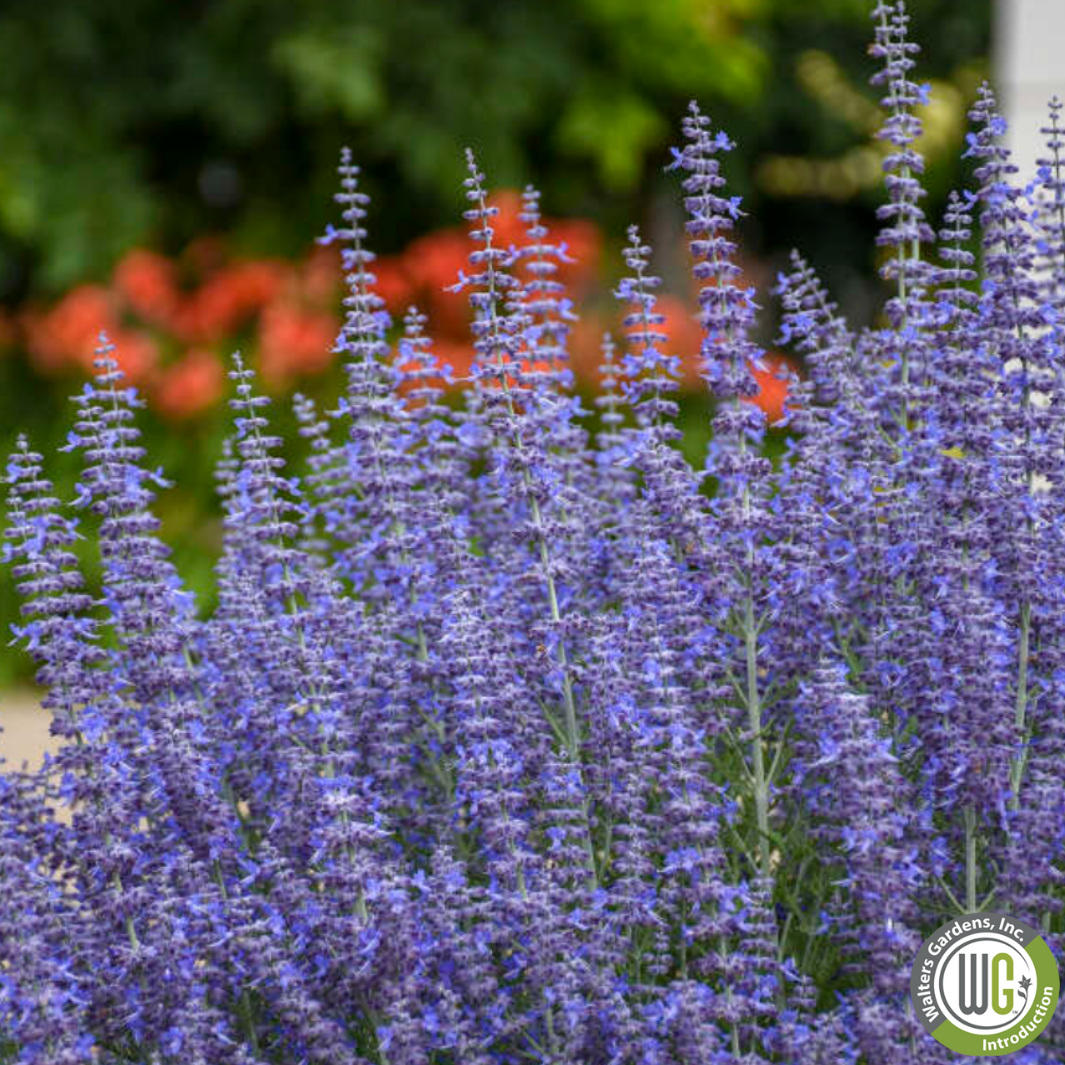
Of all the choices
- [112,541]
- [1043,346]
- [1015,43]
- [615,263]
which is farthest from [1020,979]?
[615,263]

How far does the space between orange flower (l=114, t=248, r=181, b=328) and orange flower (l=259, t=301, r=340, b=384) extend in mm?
578

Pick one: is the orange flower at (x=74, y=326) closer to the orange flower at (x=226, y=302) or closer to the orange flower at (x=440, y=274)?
the orange flower at (x=226, y=302)

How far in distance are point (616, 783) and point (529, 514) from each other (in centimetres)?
72

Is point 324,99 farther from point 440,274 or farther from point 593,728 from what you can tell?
point 593,728

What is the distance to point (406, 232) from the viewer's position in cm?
1137

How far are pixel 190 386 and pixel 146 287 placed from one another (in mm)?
702

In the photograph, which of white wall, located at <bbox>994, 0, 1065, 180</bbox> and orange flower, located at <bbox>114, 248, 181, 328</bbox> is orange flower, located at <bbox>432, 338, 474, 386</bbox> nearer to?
orange flower, located at <bbox>114, 248, 181, 328</bbox>

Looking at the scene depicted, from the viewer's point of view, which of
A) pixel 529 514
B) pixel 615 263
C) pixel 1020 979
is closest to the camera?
pixel 1020 979

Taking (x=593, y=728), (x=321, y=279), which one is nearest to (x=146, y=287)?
(x=321, y=279)

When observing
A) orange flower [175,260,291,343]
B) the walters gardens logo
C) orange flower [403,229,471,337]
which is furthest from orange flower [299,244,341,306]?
the walters gardens logo

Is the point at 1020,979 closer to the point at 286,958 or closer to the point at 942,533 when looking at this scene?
the point at 942,533

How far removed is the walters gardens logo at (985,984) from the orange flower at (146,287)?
316 inches

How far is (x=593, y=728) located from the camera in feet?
8.93

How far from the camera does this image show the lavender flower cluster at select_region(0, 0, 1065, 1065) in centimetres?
253
